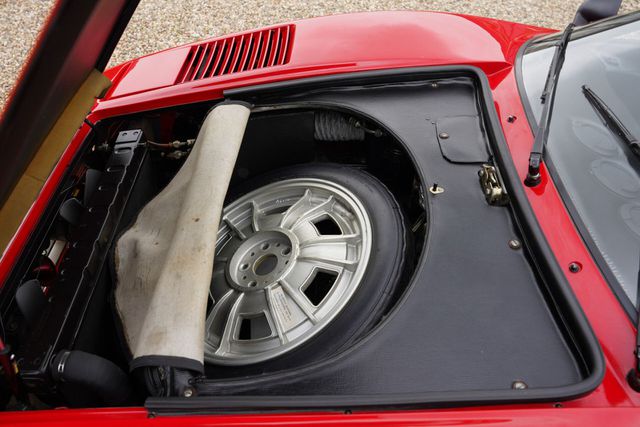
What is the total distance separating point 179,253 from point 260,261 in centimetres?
38

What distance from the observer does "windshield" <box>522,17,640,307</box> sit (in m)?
1.29

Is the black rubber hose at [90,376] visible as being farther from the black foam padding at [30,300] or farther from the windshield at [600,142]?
the windshield at [600,142]

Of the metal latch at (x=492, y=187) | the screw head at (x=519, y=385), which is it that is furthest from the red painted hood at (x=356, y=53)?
the screw head at (x=519, y=385)

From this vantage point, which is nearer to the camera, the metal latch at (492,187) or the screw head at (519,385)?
the screw head at (519,385)

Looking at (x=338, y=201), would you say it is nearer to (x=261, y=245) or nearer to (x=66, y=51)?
(x=261, y=245)

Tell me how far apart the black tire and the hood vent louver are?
73 centimetres

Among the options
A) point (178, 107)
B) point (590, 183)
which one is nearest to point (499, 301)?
point (590, 183)

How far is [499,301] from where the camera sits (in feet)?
4.09

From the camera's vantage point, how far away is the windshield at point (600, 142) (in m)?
1.29

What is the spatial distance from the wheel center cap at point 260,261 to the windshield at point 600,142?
829 millimetres

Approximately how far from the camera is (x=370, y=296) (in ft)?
4.72

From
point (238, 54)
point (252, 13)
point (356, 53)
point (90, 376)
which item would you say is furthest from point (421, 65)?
point (252, 13)

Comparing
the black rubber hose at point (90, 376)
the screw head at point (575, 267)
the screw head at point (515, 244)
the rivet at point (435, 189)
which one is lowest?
the black rubber hose at point (90, 376)

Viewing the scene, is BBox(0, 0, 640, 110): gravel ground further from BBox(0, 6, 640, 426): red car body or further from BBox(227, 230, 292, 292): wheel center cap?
BBox(227, 230, 292, 292): wheel center cap
